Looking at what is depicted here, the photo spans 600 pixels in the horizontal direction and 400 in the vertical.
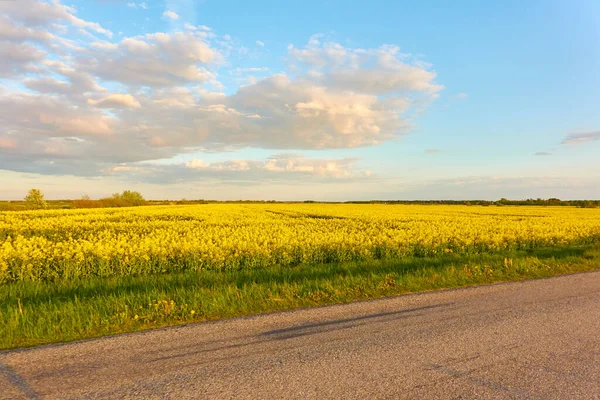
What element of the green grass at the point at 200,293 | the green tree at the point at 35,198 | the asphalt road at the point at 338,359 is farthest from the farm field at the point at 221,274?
the green tree at the point at 35,198

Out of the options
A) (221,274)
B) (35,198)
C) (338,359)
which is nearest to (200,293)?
(221,274)

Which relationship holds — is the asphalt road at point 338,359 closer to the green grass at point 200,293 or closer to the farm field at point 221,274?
the green grass at point 200,293

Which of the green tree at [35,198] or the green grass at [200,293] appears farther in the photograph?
the green tree at [35,198]

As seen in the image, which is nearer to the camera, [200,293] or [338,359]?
[338,359]

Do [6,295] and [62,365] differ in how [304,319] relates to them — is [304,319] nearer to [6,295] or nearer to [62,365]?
[62,365]

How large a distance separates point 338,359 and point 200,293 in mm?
4149

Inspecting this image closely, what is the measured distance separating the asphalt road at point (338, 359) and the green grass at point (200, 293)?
0.78 metres

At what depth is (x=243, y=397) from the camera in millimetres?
3910

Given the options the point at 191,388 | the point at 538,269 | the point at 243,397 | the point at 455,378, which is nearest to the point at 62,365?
the point at 191,388

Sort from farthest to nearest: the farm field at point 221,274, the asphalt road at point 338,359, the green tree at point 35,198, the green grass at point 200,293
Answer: the green tree at point 35,198
the farm field at point 221,274
the green grass at point 200,293
the asphalt road at point 338,359

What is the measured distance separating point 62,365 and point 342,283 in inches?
235

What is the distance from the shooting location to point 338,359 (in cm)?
484

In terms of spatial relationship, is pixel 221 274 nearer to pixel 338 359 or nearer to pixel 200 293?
pixel 200 293

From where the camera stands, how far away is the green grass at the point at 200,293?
6.37m
